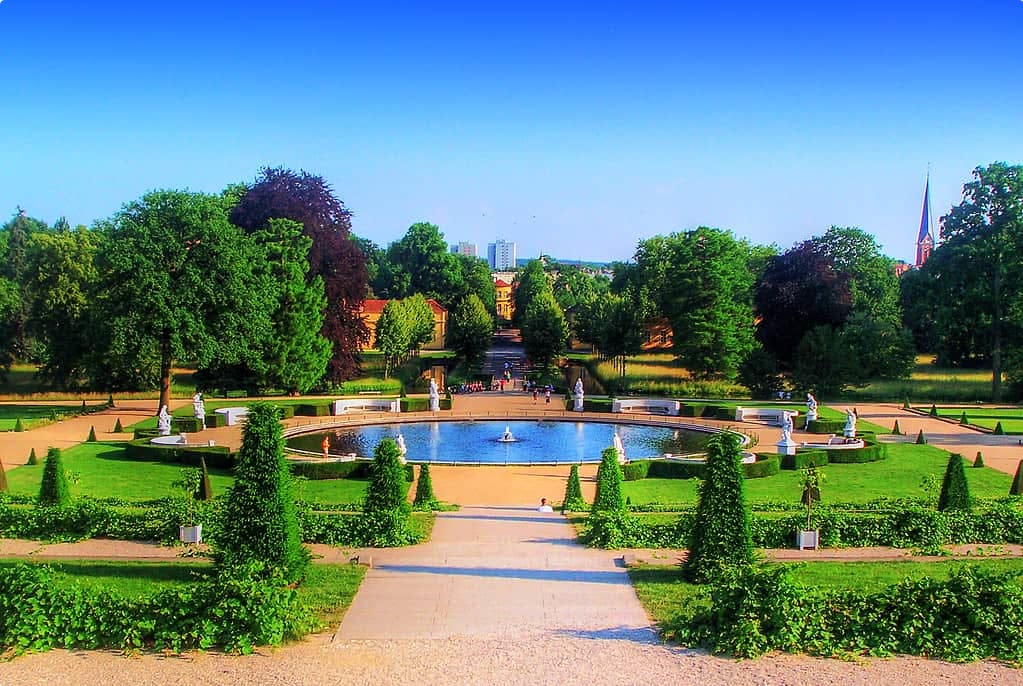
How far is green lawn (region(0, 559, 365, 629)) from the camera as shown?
14.4 m

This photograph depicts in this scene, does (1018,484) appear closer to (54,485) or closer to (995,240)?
(54,485)

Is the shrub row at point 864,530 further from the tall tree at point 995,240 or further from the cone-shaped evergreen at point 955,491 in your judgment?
the tall tree at point 995,240

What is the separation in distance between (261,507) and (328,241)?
3983 cm

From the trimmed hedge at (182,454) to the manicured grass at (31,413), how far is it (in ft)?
30.0

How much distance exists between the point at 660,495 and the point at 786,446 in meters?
8.69

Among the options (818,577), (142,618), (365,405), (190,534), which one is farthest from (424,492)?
(365,405)

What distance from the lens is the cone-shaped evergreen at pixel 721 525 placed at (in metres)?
15.9

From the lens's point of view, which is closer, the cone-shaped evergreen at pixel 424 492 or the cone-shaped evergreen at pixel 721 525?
the cone-shaped evergreen at pixel 721 525

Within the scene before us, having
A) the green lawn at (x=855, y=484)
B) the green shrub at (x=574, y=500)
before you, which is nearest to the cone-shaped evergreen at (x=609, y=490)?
the green shrub at (x=574, y=500)

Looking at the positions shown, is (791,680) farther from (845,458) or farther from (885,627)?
(845,458)

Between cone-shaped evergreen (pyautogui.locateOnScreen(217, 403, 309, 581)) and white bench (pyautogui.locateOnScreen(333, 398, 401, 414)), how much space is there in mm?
28126

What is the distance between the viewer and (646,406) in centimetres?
4547

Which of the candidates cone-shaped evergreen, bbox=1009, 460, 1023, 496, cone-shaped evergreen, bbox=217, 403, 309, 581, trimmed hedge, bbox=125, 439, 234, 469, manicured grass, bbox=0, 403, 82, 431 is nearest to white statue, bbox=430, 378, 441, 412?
trimmed hedge, bbox=125, 439, 234, 469

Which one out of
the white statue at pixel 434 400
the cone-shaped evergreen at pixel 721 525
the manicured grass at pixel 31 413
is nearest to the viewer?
the cone-shaped evergreen at pixel 721 525
